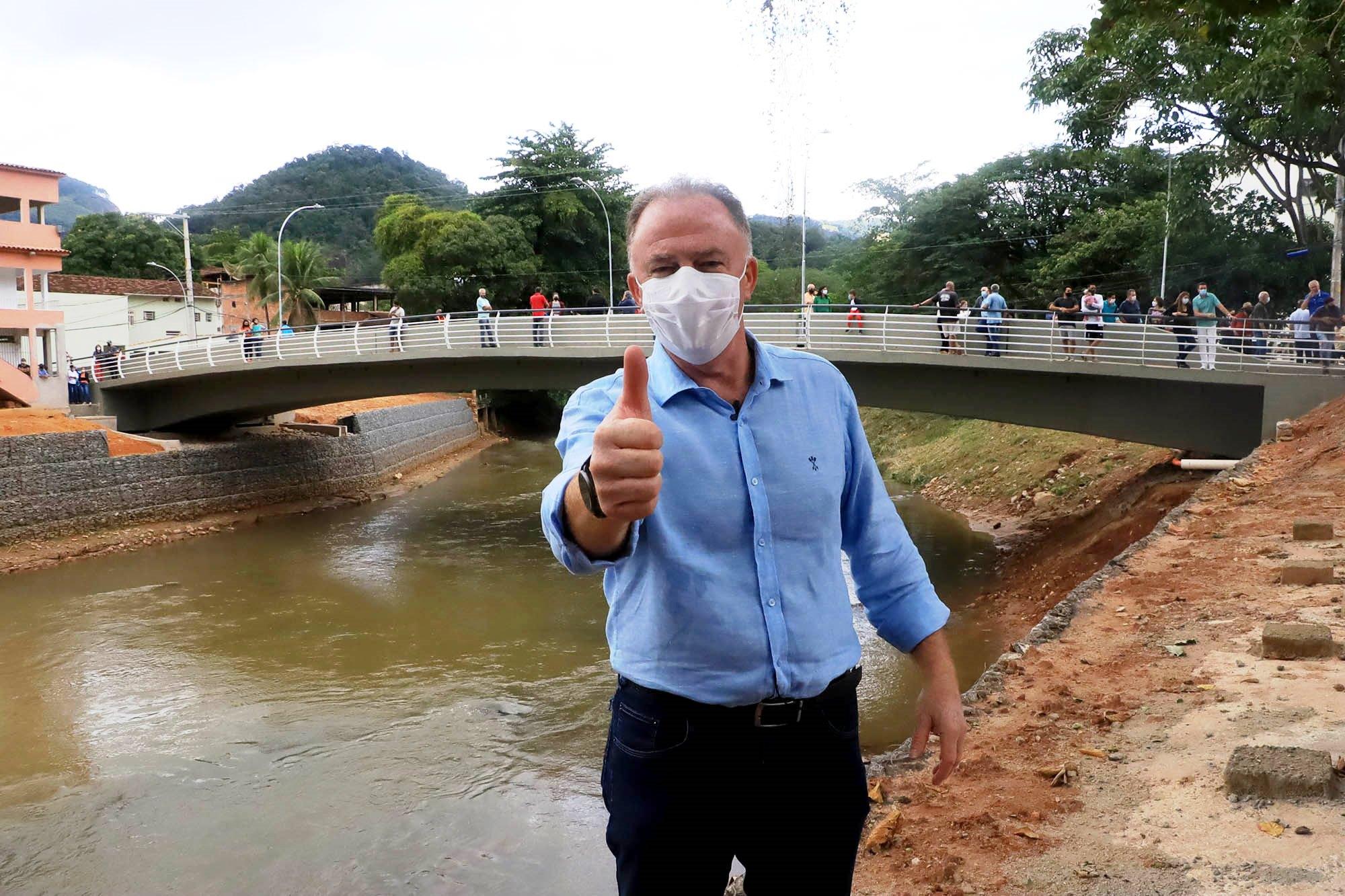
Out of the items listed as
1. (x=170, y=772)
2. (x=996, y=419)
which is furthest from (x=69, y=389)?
(x=996, y=419)

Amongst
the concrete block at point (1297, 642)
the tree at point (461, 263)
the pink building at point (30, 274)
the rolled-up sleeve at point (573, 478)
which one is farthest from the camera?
the tree at point (461, 263)

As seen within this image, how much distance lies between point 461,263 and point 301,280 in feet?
42.1

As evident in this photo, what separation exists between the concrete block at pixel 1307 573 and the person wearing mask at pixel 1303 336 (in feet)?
26.2

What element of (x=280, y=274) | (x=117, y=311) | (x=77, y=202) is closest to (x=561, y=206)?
(x=280, y=274)

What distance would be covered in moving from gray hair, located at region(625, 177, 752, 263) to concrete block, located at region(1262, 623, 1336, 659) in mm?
4959

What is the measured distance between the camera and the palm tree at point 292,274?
50250 millimetres

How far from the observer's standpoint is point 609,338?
1881 centimetres

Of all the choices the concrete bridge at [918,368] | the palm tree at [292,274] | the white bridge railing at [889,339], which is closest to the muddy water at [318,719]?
the concrete bridge at [918,368]

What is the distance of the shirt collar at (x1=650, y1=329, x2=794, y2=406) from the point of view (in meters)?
1.94

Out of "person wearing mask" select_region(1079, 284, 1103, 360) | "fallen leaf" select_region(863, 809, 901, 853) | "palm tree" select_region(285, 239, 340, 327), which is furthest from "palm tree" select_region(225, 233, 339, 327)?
"fallen leaf" select_region(863, 809, 901, 853)

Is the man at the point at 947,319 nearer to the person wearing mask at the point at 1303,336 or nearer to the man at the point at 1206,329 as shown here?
the man at the point at 1206,329

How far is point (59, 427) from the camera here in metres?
21.3

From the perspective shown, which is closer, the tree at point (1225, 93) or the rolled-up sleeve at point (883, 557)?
the rolled-up sleeve at point (883, 557)

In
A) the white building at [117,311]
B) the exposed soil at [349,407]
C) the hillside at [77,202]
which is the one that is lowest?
the exposed soil at [349,407]
